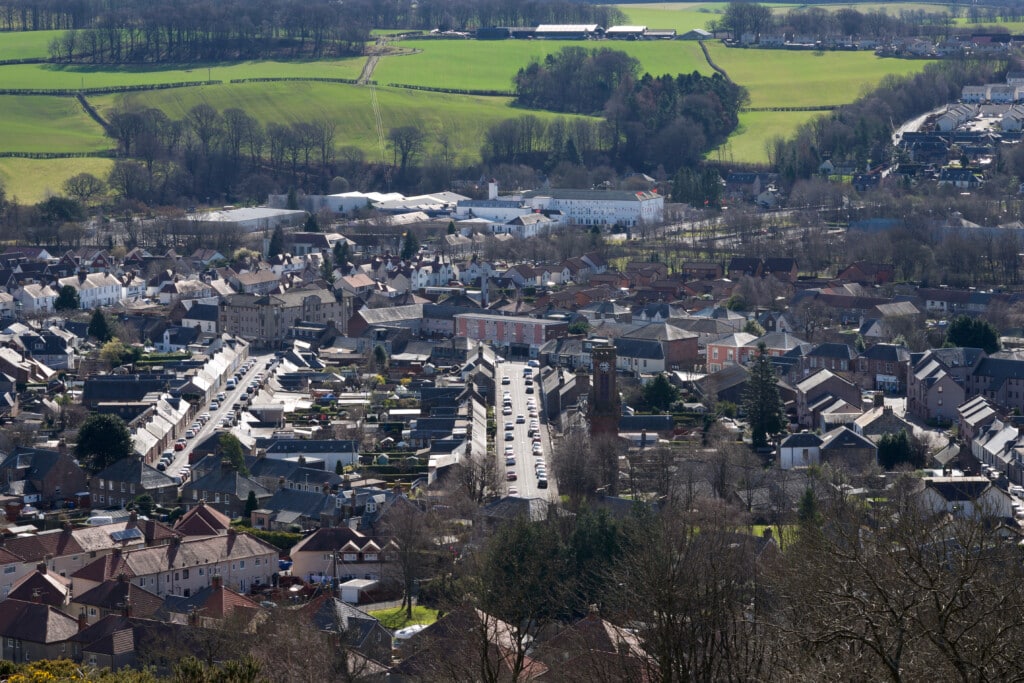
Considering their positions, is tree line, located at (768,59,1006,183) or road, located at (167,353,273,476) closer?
road, located at (167,353,273,476)

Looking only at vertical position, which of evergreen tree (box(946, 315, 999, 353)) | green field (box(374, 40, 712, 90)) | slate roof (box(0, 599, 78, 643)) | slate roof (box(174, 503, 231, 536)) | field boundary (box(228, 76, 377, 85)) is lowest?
slate roof (box(174, 503, 231, 536))

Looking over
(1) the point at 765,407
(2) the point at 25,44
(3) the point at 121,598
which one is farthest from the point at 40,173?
(3) the point at 121,598

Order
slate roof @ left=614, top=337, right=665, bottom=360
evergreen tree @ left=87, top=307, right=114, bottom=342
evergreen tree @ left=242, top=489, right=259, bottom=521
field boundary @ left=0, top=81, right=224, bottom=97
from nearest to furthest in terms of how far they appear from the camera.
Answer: evergreen tree @ left=242, top=489, right=259, bottom=521 → slate roof @ left=614, top=337, right=665, bottom=360 → evergreen tree @ left=87, top=307, right=114, bottom=342 → field boundary @ left=0, top=81, right=224, bottom=97

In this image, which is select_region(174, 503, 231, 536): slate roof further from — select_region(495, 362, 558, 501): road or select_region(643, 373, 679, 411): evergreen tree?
select_region(643, 373, 679, 411): evergreen tree

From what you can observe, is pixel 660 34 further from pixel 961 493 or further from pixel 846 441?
pixel 961 493

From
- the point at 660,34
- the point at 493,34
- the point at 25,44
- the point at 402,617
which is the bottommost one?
the point at 402,617

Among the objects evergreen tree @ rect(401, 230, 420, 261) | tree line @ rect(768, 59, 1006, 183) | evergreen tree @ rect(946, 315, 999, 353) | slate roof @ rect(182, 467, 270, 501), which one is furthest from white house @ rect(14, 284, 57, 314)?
tree line @ rect(768, 59, 1006, 183)

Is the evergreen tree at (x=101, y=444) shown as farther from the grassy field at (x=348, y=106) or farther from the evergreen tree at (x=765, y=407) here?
the grassy field at (x=348, y=106)
